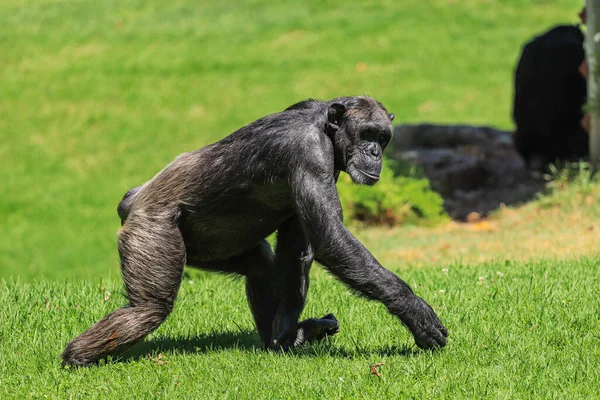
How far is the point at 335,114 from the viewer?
5.02m

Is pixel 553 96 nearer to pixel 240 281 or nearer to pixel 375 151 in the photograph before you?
pixel 240 281

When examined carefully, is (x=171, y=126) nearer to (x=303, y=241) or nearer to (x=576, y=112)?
(x=576, y=112)

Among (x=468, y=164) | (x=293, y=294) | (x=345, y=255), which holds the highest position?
(x=345, y=255)

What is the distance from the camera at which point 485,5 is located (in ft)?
81.0

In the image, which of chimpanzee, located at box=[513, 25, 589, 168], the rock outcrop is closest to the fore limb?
the rock outcrop

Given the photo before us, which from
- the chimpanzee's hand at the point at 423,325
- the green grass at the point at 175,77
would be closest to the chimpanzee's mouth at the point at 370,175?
the chimpanzee's hand at the point at 423,325

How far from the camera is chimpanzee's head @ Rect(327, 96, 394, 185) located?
16.3 ft

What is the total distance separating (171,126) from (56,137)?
2531mm

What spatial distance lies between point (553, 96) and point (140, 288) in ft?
32.0

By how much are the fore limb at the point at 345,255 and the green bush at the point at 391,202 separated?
7.43 meters

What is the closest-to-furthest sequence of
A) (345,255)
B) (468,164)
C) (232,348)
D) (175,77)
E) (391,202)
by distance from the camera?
(345,255)
(232,348)
(391,202)
(468,164)
(175,77)

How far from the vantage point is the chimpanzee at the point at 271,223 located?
4.79 m

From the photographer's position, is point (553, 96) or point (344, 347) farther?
point (553, 96)

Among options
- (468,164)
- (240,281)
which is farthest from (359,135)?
(468,164)
